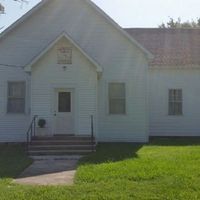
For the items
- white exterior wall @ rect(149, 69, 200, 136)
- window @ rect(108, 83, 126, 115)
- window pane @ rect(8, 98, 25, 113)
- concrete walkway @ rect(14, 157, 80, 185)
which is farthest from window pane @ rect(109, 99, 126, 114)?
concrete walkway @ rect(14, 157, 80, 185)

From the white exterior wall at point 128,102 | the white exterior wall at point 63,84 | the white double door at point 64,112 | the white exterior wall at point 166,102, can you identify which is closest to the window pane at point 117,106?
the white exterior wall at point 128,102

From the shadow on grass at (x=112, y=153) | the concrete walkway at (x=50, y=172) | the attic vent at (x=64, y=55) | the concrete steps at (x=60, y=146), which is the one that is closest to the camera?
the concrete walkway at (x=50, y=172)

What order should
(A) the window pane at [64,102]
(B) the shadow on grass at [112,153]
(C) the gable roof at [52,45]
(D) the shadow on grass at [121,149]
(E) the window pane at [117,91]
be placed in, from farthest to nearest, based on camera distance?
(E) the window pane at [117,91] < (A) the window pane at [64,102] < (C) the gable roof at [52,45] < (D) the shadow on grass at [121,149] < (B) the shadow on grass at [112,153]

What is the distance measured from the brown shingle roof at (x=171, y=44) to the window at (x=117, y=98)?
10.3ft

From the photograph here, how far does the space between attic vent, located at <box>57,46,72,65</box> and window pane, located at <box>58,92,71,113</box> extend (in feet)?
4.95

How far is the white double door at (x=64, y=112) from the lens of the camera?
21516 mm

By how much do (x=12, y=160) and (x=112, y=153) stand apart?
3876 millimetres

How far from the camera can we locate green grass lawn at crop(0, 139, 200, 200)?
10.3m

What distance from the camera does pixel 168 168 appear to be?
44.7ft

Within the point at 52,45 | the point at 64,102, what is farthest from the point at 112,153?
the point at 52,45

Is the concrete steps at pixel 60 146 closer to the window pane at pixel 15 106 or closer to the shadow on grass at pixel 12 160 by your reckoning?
the shadow on grass at pixel 12 160

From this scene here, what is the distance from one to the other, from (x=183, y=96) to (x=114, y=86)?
4451mm

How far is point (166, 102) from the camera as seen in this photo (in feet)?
83.4

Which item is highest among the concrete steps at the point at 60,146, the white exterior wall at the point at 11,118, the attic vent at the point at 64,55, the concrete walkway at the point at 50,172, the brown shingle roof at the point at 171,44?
the brown shingle roof at the point at 171,44
